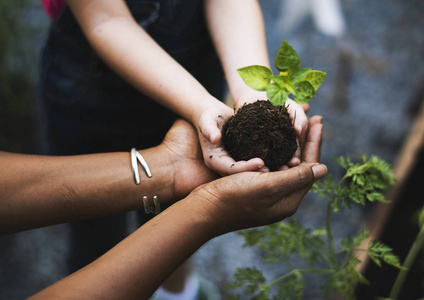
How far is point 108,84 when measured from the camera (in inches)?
59.6

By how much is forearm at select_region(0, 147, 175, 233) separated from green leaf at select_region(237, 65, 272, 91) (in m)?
0.42

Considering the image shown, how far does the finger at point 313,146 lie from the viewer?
1.30m

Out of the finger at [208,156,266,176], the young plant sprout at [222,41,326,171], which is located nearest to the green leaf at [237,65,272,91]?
Result: the young plant sprout at [222,41,326,171]

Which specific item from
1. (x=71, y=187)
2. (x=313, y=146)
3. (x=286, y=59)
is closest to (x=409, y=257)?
(x=313, y=146)

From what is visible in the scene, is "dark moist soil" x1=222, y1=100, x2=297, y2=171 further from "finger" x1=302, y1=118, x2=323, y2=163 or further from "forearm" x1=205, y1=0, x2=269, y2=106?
"forearm" x1=205, y1=0, x2=269, y2=106

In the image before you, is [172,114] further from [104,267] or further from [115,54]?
[104,267]

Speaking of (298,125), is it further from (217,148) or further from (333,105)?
(333,105)

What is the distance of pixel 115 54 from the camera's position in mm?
1349

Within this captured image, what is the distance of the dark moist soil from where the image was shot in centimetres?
125

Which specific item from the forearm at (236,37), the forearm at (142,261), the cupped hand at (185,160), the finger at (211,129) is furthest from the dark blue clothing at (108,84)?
the forearm at (142,261)

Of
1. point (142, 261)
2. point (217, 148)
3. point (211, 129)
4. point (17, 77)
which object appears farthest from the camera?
point (17, 77)

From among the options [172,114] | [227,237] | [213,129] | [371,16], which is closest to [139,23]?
[172,114]

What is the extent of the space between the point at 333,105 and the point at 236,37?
2.11 metres

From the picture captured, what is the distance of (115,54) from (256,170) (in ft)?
2.09
